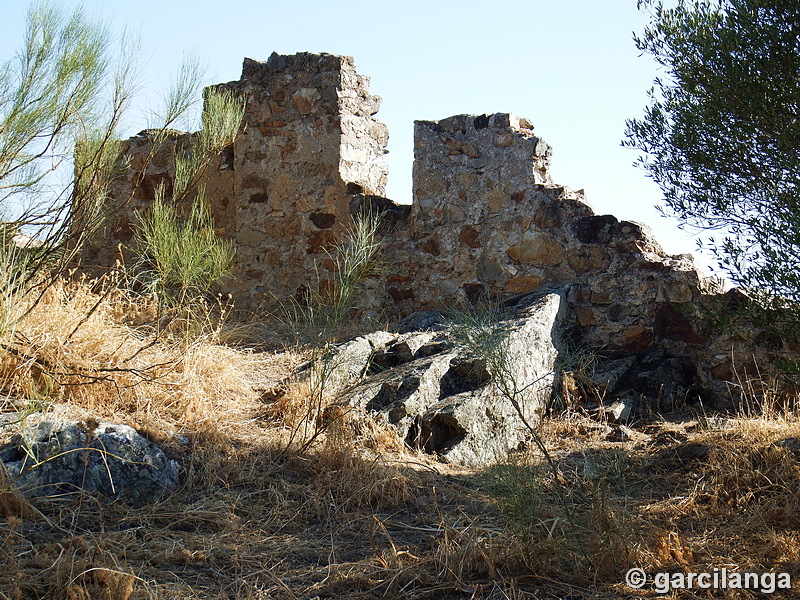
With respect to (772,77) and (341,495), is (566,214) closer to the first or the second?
(772,77)

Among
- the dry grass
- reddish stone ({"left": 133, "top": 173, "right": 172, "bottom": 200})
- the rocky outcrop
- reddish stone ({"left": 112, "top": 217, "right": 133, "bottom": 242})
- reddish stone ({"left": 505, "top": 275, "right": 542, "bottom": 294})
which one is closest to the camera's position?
the dry grass

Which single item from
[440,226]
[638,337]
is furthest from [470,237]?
[638,337]

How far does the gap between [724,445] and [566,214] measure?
275cm

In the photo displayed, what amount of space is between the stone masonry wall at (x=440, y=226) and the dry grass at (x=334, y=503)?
1087 mm

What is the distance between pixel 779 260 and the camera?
4152 millimetres

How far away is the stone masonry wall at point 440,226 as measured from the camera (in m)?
6.23

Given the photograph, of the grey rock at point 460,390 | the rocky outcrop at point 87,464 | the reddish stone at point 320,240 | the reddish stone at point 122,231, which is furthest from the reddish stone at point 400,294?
the rocky outcrop at point 87,464

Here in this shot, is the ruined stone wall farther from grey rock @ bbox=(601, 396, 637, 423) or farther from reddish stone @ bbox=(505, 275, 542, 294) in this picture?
grey rock @ bbox=(601, 396, 637, 423)

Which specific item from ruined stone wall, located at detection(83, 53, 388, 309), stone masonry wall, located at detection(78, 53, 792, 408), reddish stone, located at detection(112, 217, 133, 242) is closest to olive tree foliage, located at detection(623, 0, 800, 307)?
stone masonry wall, located at detection(78, 53, 792, 408)

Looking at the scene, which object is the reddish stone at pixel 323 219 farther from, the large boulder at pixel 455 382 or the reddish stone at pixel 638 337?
the reddish stone at pixel 638 337

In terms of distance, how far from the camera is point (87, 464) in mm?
3805

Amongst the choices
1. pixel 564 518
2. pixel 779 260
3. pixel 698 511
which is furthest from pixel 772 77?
pixel 564 518

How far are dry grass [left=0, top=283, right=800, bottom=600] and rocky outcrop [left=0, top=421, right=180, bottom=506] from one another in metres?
0.10

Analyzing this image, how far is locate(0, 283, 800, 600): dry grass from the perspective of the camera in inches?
122
